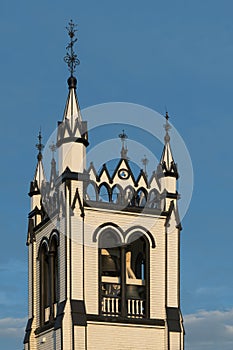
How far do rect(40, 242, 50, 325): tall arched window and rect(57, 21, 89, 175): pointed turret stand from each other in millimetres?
3878

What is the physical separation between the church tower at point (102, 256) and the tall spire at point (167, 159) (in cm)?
4

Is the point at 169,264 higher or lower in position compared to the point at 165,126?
lower

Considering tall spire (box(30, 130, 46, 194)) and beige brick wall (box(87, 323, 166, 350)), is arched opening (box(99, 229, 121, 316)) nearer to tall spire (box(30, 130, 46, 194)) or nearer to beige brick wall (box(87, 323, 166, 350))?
beige brick wall (box(87, 323, 166, 350))

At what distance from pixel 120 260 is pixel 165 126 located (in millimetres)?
6382

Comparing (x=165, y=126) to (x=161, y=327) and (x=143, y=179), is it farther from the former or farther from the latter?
(x=161, y=327)

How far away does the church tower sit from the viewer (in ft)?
151

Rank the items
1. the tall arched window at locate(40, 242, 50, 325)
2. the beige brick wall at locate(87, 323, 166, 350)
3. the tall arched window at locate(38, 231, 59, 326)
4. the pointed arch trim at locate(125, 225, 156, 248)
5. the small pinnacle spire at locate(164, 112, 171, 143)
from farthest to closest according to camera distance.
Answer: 1. the small pinnacle spire at locate(164, 112, 171, 143)
2. the tall arched window at locate(40, 242, 50, 325)
3. the tall arched window at locate(38, 231, 59, 326)
4. the pointed arch trim at locate(125, 225, 156, 248)
5. the beige brick wall at locate(87, 323, 166, 350)

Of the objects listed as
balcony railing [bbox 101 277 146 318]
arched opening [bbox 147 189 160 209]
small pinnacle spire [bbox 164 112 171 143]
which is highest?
small pinnacle spire [bbox 164 112 171 143]

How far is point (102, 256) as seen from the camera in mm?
48188

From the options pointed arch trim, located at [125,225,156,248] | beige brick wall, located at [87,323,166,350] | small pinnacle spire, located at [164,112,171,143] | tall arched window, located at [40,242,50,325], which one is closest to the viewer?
beige brick wall, located at [87,323,166,350]

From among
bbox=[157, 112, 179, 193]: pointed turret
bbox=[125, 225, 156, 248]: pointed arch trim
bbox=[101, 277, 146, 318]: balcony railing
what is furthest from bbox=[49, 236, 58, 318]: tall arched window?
bbox=[157, 112, 179, 193]: pointed turret

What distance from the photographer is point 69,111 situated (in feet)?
158

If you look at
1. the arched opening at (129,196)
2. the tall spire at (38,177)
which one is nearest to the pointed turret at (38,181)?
the tall spire at (38,177)

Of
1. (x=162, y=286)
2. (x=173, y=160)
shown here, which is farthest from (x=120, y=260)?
(x=173, y=160)
